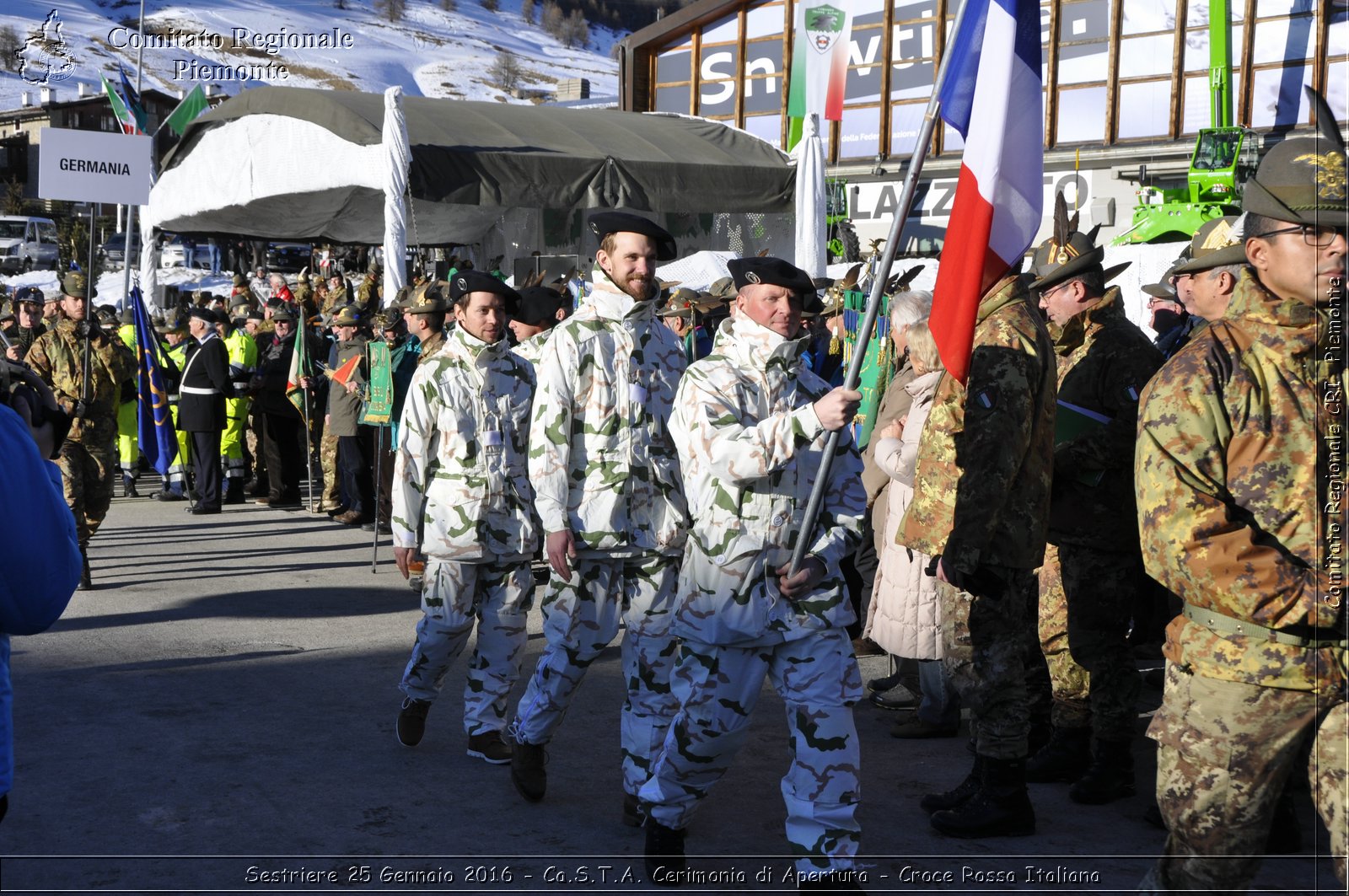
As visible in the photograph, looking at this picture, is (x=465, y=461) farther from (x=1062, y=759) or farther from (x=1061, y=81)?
(x=1061, y=81)

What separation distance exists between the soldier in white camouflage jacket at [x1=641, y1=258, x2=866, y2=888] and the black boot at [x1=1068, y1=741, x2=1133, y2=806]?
156 centimetres

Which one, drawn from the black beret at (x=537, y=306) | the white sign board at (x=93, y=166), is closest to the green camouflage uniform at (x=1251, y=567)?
the black beret at (x=537, y=306)

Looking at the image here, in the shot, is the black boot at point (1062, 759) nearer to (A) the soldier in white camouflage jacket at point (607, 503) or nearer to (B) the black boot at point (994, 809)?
(B) the black boot at point (994, 809)

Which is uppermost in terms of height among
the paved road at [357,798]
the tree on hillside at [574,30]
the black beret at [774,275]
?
the tree on hillside at [574,30]

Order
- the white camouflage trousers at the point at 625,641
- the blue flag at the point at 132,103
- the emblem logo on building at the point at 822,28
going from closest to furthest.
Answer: the white camouflage trousers at the point at 625,641 < the blue flag at the point at 132,103 < the emblem logo on building at the point at 822,28

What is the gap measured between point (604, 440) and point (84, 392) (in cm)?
676

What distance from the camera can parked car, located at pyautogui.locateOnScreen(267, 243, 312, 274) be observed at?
43844 mm

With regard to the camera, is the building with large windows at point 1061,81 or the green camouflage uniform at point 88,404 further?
the building with large windows at point 1061,81

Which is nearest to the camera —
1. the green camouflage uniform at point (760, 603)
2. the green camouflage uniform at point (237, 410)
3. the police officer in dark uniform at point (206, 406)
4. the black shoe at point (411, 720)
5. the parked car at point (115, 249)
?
the green camouflage uniform at point (760, 603)

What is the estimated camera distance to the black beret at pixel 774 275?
13.8 ft

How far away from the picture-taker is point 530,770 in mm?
5105

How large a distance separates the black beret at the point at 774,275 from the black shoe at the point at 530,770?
6.71 ft

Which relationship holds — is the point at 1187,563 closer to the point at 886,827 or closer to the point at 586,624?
the point at 886,827

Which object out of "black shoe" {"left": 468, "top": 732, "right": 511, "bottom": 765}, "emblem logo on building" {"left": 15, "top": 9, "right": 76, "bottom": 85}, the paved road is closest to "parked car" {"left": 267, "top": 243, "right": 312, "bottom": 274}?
"emblem logo on building" {"left": 15, "top": 9, "right": 76, "bottom": 85}
